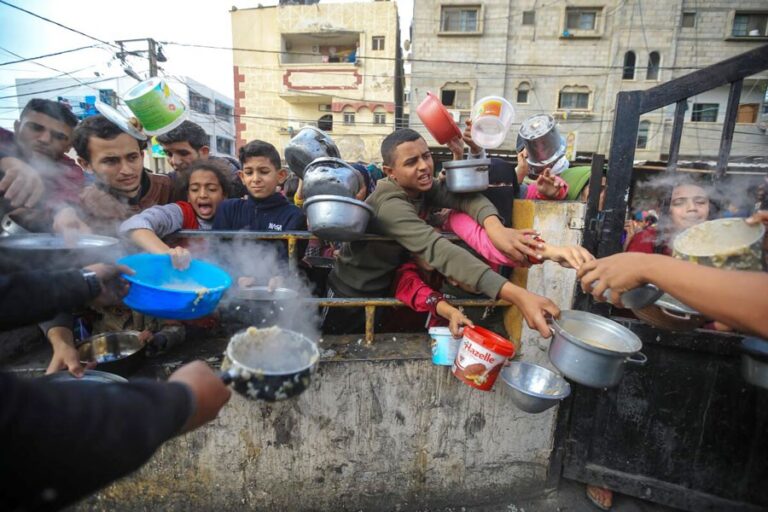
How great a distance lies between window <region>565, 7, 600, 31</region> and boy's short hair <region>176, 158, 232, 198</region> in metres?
23.0

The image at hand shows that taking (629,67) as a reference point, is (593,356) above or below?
below

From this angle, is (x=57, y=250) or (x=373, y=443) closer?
(x=57, y=250)

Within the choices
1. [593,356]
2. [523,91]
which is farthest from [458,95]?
[593,356]

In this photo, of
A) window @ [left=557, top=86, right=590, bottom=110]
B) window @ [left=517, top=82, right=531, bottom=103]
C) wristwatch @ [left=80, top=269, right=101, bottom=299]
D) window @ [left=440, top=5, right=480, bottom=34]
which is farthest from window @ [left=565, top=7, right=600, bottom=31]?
wristwatch @ [left=80, top=269, right=101, bottom=299]

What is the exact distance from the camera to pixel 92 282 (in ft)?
4.58

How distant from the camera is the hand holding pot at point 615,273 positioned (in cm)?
151

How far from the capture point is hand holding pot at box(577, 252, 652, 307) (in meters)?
1.51

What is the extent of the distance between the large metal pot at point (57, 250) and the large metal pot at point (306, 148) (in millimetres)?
2167

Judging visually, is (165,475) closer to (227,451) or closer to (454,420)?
(227,451)

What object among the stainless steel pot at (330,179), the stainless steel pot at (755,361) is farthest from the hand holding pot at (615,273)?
the stainless steel pot at (330,179)

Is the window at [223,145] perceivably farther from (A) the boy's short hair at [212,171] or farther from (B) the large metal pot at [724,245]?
(B) the large metal pot at [724,245]

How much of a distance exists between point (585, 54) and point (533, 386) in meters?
22.7

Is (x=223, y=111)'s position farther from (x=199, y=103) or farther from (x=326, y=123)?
(x=326, y=123)

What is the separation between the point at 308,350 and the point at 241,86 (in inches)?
999
